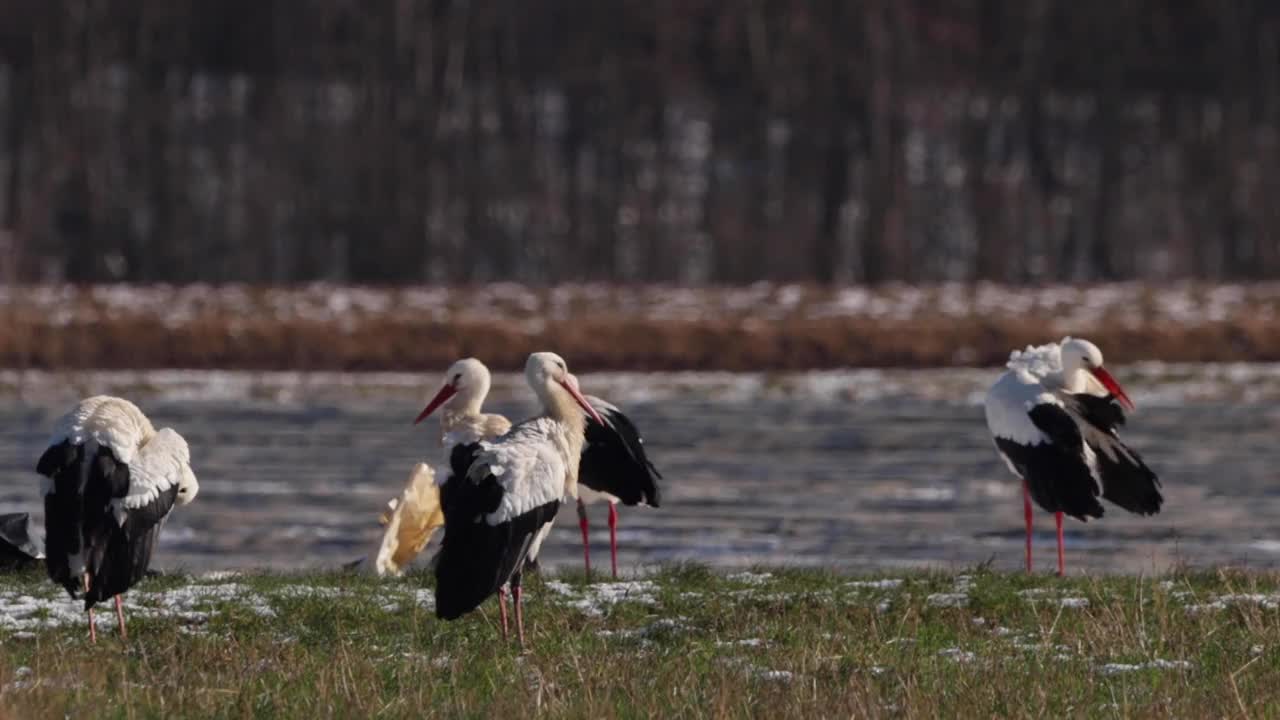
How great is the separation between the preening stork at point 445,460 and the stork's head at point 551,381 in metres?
0.66

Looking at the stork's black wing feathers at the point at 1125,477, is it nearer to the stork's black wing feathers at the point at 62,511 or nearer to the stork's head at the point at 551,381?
the stork's head at the point at 551,381

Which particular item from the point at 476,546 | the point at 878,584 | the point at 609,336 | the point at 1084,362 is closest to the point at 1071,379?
the point at 1084,362

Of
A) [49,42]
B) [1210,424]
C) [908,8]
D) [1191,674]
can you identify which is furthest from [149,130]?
[1191,674]

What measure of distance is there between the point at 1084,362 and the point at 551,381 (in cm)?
424

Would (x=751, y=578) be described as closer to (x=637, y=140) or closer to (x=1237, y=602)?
(x=1237, y=602)

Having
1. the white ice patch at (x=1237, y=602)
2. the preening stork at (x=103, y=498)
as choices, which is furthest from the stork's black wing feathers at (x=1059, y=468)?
the preening stork at (x=103, y=498)

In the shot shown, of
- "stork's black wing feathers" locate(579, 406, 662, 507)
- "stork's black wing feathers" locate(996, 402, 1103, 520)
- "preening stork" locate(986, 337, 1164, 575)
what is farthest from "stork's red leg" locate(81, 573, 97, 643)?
"stork's black wing feathers" locate(996, 402, 1103, 520)

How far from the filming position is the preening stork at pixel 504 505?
10.2 m

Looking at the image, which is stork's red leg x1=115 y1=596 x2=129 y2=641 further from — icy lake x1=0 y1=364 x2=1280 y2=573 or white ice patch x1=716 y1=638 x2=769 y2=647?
icy lake x1=0 y1=364 x2=1280 y2=573

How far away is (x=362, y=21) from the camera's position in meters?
48.6

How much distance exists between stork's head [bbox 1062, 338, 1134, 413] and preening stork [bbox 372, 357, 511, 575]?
3.62 meters

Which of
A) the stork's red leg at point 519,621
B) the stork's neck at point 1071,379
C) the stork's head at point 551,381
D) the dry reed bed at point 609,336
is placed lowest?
the dry reed bed at point 609,336

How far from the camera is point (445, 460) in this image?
12594 millimetres

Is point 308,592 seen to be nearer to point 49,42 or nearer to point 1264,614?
point 1264,614
